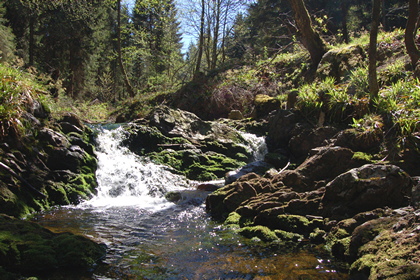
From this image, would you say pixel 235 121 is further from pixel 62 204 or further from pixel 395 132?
pixel 62 204

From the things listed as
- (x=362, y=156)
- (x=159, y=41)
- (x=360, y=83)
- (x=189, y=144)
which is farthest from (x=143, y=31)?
(x=362, y=156)

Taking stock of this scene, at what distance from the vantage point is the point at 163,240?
490cm

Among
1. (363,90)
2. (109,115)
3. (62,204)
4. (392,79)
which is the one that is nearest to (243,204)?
(62,204)

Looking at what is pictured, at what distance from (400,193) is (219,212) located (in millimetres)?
3334

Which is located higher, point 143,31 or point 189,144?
point 143,31

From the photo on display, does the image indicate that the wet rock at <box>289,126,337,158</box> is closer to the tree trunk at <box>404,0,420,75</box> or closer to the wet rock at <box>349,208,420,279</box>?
the tree trunk at <box>404,0,420,75</box>

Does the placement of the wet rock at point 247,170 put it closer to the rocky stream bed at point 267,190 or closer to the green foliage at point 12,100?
the rocky stream bed at point 267,190

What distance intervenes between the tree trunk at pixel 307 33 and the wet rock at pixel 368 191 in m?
10.6

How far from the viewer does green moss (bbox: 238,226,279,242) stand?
15.5 ft

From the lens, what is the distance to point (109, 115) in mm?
20297

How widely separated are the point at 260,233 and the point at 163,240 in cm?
158

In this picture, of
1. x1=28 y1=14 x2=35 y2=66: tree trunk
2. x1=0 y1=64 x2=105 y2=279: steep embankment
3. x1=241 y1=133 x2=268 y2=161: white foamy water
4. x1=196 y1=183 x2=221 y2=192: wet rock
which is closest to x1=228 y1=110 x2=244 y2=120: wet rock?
x1=241 y1=133 x2=268 y2=161: white foamy water

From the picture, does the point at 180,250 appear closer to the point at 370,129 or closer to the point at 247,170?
the point at 247,170

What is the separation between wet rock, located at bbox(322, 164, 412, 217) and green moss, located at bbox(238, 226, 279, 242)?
102 centimetres
